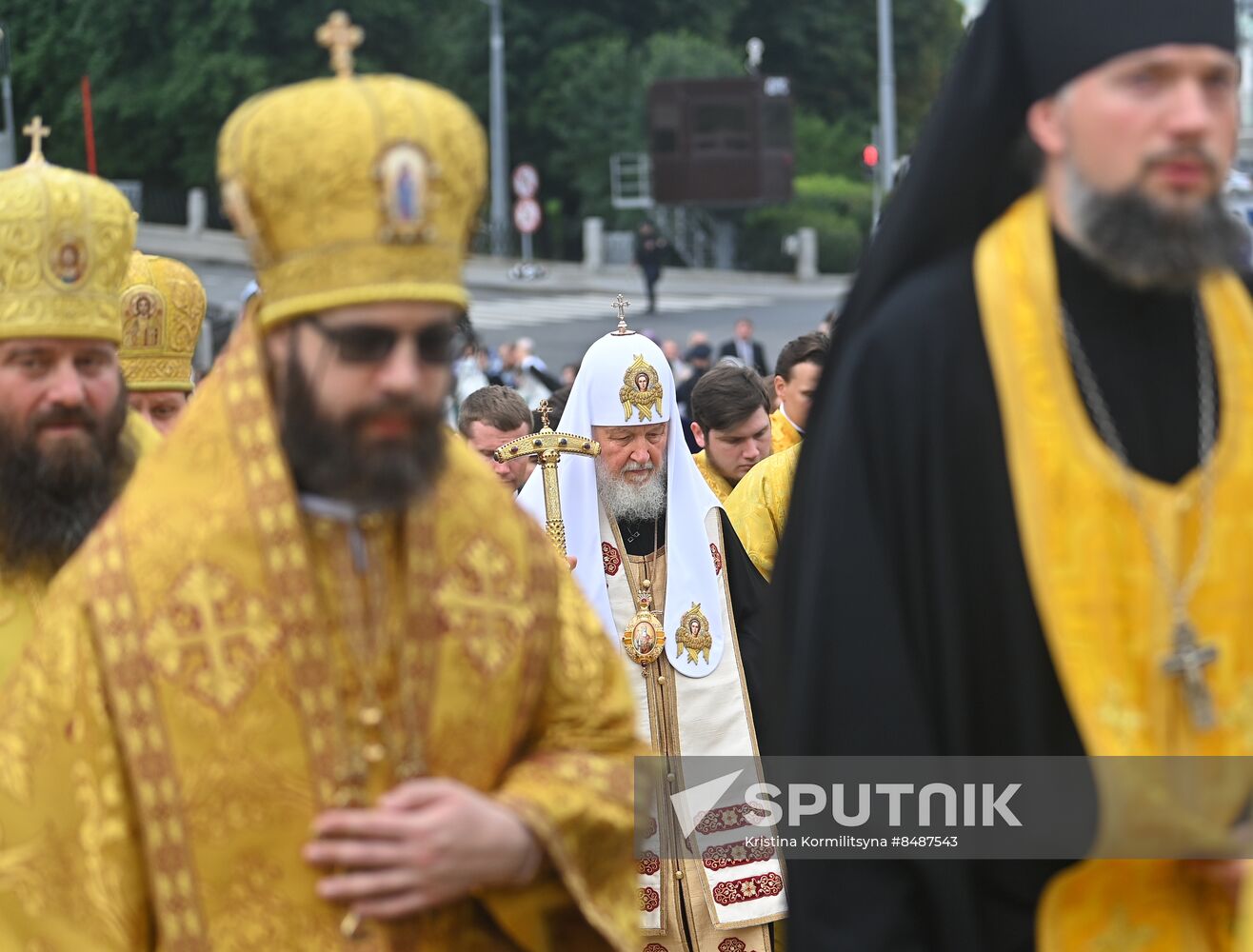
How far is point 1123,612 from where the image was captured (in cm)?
332

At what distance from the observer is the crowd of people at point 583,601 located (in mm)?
3211

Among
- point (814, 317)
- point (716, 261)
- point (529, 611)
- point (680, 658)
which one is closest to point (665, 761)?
point (680, 658)

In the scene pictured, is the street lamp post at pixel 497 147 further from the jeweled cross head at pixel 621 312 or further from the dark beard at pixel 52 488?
the dark beard at pixel 52 488

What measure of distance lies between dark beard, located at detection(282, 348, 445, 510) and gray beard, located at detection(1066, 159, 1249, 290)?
1015 millimetres

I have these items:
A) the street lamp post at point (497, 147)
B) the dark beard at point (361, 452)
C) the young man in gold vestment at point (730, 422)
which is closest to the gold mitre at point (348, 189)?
the dark beard at point (361, 452)

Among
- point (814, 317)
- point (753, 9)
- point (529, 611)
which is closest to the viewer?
point (529, 611)

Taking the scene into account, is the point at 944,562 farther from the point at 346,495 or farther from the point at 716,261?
the point at 716,261

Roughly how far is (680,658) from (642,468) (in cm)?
64

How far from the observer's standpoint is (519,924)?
338 cm

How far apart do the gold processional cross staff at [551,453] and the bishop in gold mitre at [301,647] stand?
3.55m

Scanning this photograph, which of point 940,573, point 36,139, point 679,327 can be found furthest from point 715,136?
point 940,573

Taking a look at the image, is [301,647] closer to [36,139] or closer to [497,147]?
[36,139]

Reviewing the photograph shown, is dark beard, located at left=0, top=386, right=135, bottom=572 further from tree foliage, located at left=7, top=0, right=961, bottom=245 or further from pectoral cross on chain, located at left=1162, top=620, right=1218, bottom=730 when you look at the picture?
tree foliage, located at left=7, top=0, right=961, bottom=245

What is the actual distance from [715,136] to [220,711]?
131 feet
